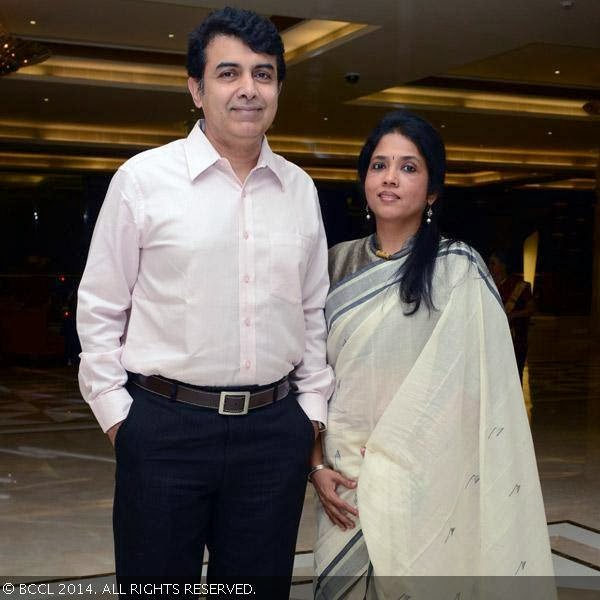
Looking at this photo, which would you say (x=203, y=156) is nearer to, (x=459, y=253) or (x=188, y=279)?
(x=188, y=279)

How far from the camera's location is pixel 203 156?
188cm

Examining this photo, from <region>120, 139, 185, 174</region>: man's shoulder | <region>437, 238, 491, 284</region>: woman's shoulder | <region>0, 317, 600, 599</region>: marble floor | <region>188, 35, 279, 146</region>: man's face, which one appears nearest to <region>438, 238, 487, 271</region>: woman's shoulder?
<region>437, 238, 491, 284</region>: woman's shoulder

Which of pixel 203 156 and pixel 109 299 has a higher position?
pixel 203 156

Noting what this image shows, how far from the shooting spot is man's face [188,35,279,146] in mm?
1834

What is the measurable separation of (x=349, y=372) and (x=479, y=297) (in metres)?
0.33

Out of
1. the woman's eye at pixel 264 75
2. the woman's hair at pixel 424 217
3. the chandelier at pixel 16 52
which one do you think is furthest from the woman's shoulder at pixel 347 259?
the chandelier at pixel 16 52

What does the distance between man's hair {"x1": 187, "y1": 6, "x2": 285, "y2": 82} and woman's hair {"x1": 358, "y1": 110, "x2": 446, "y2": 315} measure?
0.35m

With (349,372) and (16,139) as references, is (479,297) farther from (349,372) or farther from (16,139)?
(16,139)

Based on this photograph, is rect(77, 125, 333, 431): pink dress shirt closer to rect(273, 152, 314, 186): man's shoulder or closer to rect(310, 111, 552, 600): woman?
rect(273, 152, 314, 186): man's shoulder

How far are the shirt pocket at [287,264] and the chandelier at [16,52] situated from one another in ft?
17.8

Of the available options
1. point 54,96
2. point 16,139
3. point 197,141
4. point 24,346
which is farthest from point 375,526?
point 16,139

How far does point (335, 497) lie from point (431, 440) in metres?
0.25

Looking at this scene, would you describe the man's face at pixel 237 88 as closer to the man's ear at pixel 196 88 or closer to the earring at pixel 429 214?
the man's ear at pixel 196 88

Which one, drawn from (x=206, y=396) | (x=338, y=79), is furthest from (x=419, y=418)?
(x=338, y=79)
